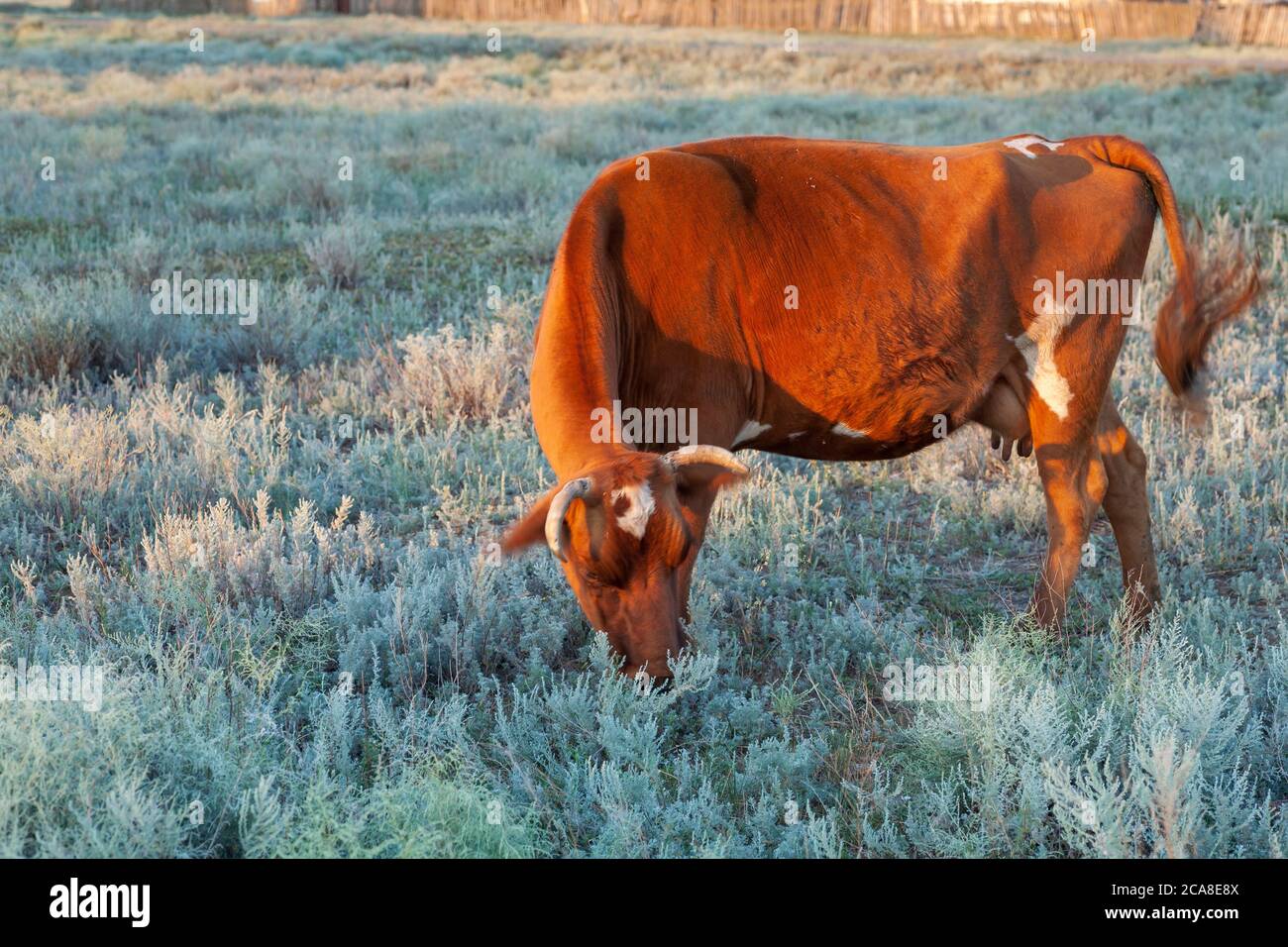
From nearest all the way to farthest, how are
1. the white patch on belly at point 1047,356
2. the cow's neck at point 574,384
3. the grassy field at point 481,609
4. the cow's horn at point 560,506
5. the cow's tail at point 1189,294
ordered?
the cow's horn at point 560,506
the grassy field at point 481,609
the cow's neck at point 574,384
the white patch on belly at point 1047,356
the cow's tail at point 1189,294

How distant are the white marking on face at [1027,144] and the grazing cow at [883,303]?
15 mm

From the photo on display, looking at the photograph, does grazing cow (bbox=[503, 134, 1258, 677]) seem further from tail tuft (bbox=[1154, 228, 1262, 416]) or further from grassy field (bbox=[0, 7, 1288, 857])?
grassy field (bbox=[0, 7, 1288, 857])

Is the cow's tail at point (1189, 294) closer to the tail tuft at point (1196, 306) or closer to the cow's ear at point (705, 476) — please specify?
the tail tuft at point (1196, 306)

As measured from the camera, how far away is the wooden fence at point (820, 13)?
147 feet

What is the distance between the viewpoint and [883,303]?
502 cm

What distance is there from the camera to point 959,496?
6828 millimetres

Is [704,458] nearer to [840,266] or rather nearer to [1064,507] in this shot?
[840,266]

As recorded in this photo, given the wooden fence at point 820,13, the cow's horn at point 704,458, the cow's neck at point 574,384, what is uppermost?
the wooden fence at point 820,13

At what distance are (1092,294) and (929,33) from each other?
4405 centimetres

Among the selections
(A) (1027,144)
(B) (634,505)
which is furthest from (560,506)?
(A) (1027,144)

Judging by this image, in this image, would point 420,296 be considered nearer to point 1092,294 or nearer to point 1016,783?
point 1092,294

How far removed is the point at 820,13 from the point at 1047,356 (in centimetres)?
4610

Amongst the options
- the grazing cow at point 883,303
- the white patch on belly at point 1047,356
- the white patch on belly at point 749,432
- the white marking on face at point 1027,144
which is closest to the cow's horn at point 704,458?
the grazing cow at point 883,303

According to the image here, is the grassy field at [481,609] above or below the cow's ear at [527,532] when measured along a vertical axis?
below
